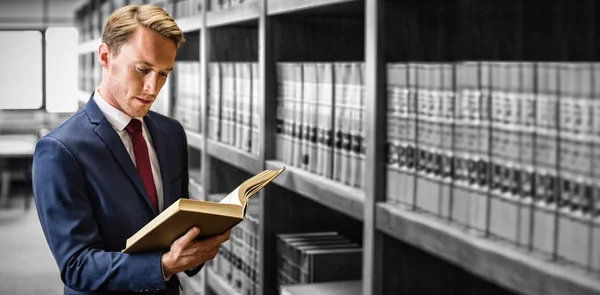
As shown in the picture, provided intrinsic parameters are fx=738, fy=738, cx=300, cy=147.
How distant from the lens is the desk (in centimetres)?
894

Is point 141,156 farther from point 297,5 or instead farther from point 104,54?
point 297,5

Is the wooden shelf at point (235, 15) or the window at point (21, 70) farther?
the window at point (21, 70)

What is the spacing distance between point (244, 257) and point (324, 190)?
996mm

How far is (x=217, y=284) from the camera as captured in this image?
3170 mm

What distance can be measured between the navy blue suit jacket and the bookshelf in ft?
1.66

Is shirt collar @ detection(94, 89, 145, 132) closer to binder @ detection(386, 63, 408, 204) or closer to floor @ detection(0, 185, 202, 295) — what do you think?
binder @ detection(386, 63, 408, 204)

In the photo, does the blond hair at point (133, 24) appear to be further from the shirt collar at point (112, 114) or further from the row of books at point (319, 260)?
the row of books at point (319, 260)

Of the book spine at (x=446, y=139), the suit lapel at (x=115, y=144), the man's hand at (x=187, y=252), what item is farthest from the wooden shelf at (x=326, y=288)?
the book spine at (x=446, y=139)

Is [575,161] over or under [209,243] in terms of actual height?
over

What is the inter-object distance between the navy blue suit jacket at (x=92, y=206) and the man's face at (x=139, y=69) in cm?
9

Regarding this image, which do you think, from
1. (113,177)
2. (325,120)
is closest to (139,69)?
(113,177)

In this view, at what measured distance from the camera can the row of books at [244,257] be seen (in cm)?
273

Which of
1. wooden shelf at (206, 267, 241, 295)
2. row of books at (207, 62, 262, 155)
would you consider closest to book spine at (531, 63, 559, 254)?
row of books at (207, 62, 262, 155)

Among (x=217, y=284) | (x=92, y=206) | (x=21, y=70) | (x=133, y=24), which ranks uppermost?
(x=21, y=70)
